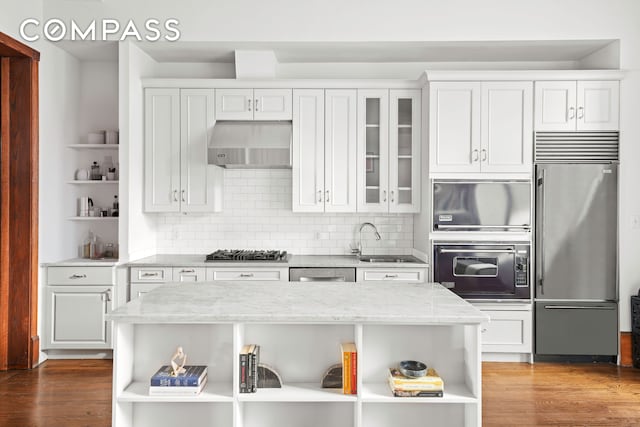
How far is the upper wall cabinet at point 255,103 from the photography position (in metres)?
4.77

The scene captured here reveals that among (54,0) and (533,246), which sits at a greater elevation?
(54,0)

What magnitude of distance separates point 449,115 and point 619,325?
93.6 inches

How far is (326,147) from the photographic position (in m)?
4.78

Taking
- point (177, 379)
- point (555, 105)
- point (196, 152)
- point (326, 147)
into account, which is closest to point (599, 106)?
point (555, 105)

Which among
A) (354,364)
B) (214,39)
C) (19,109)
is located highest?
(214,39)

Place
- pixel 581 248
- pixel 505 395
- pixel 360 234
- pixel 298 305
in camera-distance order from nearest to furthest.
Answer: pixel 298 305
pixel 505 395
pixel 581 248
pixel 360 234

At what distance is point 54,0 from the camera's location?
4.45m

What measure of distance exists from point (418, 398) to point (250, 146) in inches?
112

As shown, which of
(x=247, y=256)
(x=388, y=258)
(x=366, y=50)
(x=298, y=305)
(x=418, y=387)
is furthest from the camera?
(x=388, y=258)

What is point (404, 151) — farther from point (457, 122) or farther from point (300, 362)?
point (300, 362)

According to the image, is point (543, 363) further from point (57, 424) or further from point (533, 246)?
point (57, 424)

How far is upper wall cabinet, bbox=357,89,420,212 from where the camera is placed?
15.6ft

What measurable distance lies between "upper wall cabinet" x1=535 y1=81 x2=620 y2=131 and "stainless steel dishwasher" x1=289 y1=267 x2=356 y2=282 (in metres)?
2.11

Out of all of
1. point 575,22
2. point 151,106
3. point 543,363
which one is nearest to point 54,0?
point 151,106
